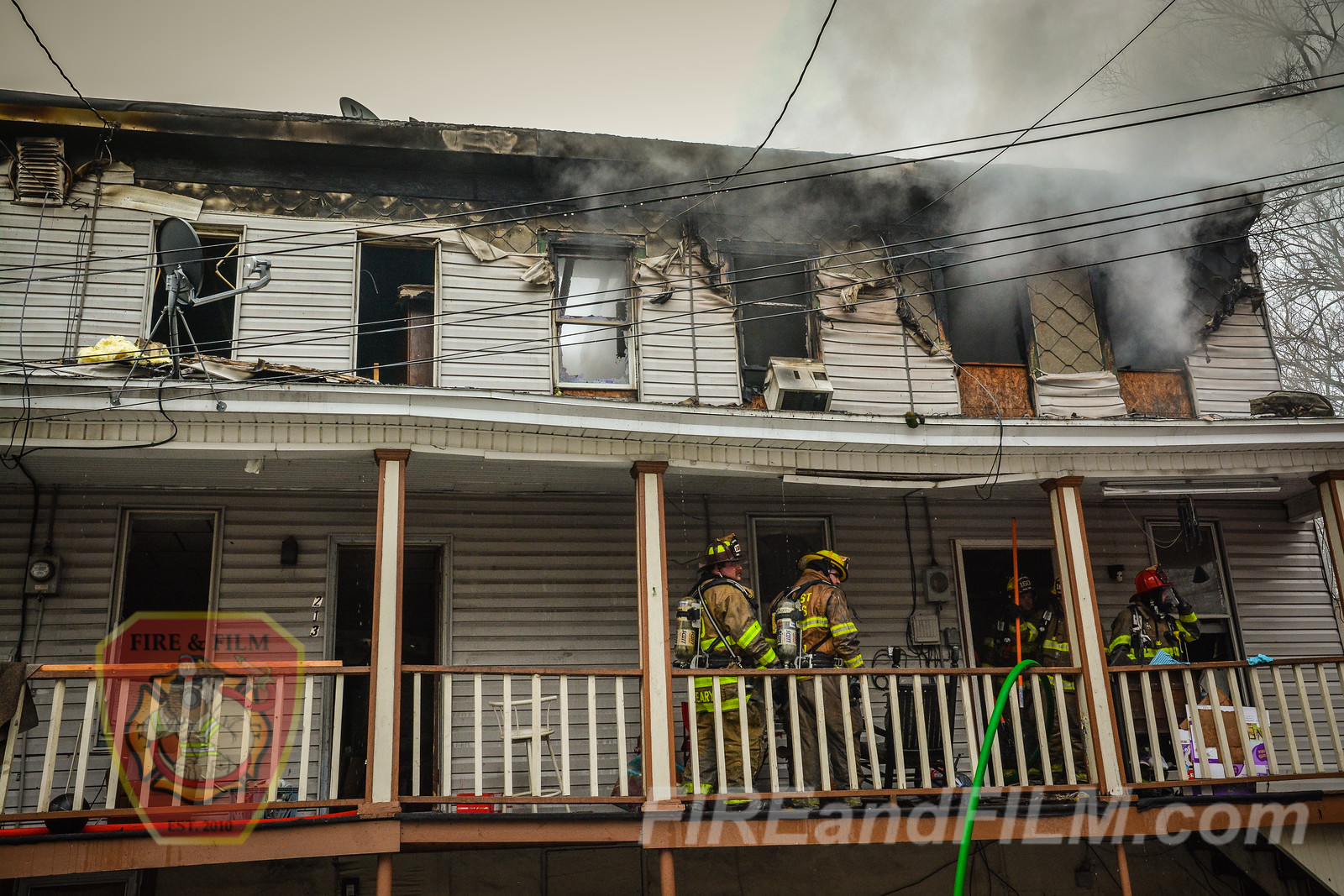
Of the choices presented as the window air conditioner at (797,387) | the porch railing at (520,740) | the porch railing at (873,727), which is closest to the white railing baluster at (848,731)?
the porch railing at (873,727)

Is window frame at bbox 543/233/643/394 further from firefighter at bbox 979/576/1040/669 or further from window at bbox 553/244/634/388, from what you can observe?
firefighter at bbox 979/576/1040/669

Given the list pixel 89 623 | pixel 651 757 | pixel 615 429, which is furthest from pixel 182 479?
pixel 651 757

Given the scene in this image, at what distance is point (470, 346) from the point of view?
30.0ft

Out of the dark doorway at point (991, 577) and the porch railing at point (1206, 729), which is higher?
the dark doorway at point (991, 577)

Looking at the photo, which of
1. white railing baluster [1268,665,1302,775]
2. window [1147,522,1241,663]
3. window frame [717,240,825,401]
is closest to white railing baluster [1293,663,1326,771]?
white railing baluster [1268,665,1302,775]

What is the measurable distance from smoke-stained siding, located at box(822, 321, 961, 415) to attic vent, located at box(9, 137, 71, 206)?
23.1 ft

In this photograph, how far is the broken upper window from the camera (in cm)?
1026

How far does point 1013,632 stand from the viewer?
8727 millimetres

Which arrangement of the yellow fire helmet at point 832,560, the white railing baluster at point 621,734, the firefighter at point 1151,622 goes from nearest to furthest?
the white railing baluster at point 621,734 → the yellow fire helmet at point 832,560 → the firefighter at point 1151,622

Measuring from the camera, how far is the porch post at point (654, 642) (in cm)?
684

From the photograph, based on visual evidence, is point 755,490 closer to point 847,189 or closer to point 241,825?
point 847,189

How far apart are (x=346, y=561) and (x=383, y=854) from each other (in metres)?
3.06

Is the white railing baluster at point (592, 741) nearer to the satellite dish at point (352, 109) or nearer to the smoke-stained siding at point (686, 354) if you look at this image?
the smoke-stained siding at point (686, 354)

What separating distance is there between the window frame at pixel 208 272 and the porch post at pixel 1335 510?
30.8 feet
